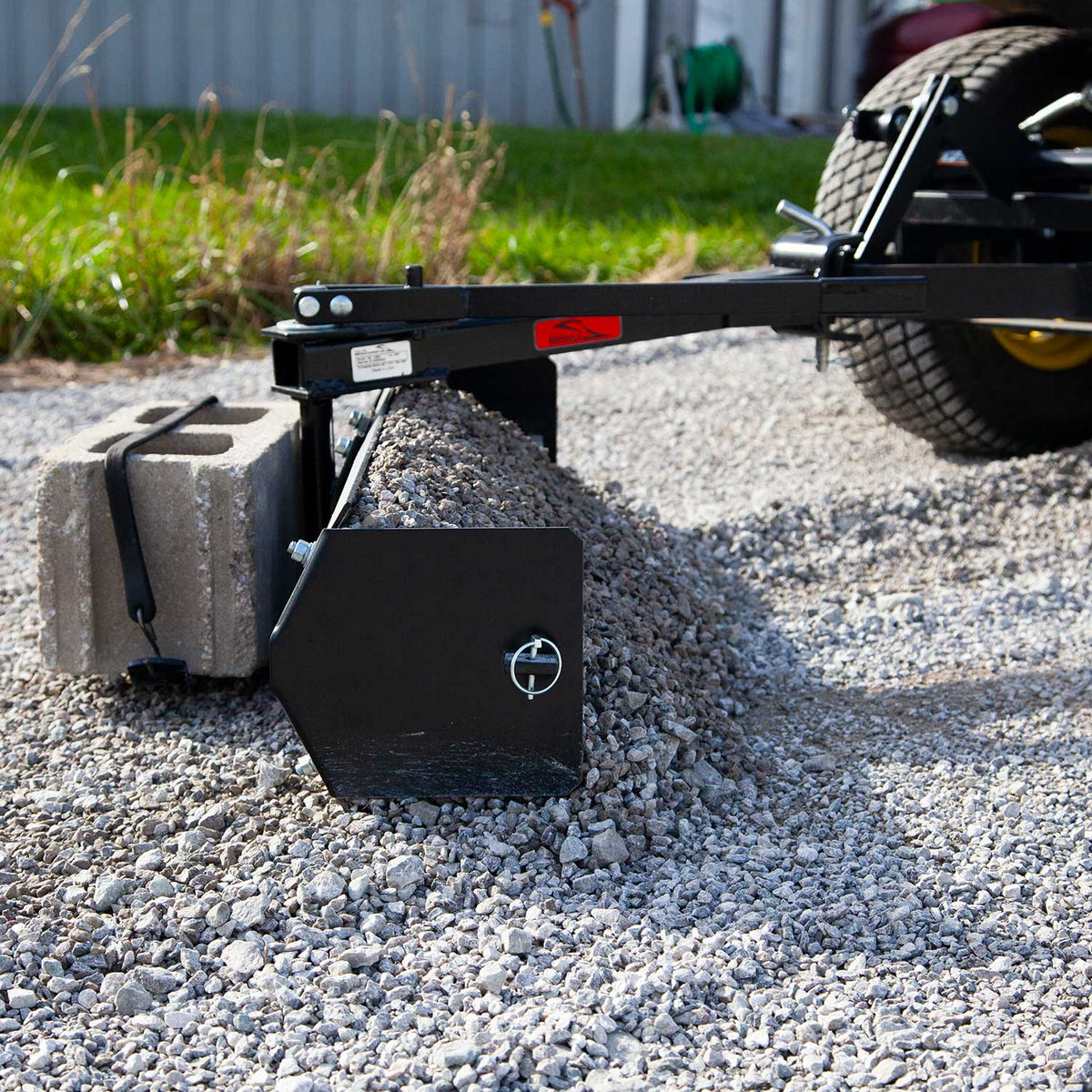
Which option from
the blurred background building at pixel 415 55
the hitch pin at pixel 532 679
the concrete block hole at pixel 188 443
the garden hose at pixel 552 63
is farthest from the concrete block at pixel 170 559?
the garden hose at pixel 552 63

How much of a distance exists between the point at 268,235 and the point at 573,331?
3417 mm

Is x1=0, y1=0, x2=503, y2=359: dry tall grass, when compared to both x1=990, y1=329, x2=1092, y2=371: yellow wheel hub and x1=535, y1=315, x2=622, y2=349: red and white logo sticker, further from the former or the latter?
x1=535, y1=315, x2=622, y2=349: red and white logo sticker

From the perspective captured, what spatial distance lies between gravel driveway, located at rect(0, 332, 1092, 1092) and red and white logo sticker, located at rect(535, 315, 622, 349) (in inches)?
10.0

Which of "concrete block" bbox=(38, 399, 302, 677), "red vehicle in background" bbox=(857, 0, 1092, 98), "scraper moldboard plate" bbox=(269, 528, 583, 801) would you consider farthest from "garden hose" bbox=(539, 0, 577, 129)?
"scraper moldboard plate" bbox=(269, 528, 583, 801)

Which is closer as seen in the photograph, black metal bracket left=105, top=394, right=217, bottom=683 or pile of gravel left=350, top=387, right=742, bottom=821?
pile of gravel left=350, top=387, right=742, bottom=821

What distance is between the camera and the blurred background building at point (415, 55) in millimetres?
11203

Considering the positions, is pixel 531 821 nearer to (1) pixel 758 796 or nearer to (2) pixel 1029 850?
(1) pixel 758 796

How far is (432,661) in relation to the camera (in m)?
2.09

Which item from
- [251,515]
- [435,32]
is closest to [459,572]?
[251,515]

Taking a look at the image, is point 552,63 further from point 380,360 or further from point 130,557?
point 130,557

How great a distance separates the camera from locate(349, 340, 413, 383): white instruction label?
251cm

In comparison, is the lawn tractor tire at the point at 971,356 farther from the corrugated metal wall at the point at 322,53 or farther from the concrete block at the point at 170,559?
the corrugated metal wall at the point at 322,53

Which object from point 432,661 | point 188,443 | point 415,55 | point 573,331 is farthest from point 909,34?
point 432,661

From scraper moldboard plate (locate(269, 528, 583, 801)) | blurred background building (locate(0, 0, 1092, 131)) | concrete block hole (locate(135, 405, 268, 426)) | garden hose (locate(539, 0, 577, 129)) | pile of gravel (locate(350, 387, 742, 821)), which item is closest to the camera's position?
scraper moldboard plate (locate(269, 528, 583, 801))
